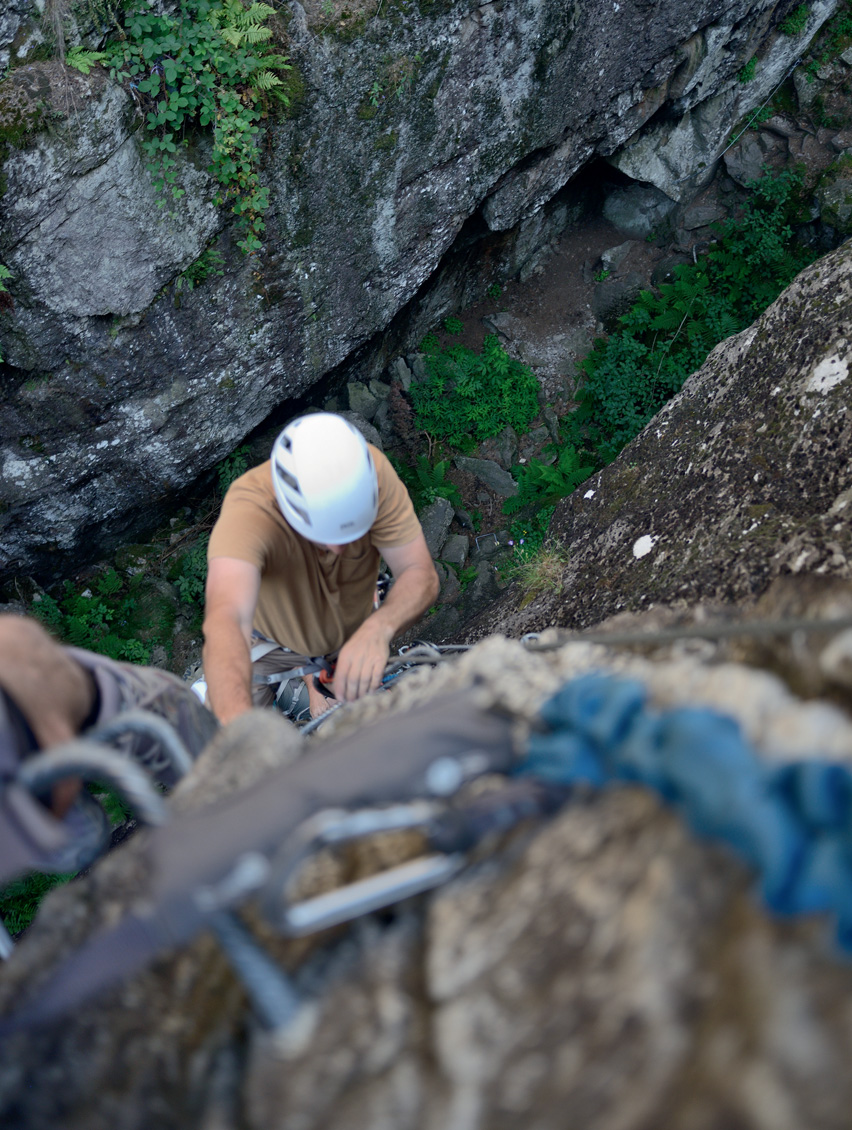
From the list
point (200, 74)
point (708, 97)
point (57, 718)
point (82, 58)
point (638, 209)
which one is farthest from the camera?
point (638, 209)

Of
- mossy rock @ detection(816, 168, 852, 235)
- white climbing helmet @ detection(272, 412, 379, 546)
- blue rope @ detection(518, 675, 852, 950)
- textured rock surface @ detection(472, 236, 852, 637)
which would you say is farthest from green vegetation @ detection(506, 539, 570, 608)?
mossy rock @ detection(816, 168, 852, 235)

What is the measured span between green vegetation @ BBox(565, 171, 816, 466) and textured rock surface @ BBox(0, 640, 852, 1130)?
7776 mm

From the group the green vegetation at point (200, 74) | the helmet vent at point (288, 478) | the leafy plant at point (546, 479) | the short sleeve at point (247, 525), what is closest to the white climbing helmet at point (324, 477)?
the helmet vent at point (288, 478)

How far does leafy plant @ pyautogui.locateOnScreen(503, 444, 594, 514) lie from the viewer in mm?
8258

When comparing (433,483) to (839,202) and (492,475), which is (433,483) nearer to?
(492,475)

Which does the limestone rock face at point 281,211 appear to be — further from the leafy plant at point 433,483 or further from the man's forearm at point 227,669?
the man's forearm at point 227,669

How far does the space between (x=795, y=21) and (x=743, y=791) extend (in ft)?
34.6

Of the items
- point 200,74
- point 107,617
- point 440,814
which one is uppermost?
point 200,74

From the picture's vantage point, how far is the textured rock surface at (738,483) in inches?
114

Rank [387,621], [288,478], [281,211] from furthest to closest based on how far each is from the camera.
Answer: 1. [281,211]
2. [387,621]
3. [288,478]

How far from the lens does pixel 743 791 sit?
1041 millimetres

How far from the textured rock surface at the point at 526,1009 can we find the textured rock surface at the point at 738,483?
5.42ft

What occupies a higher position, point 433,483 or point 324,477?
point 324,477

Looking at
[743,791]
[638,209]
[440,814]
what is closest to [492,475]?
[638,209]
